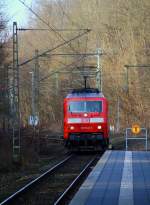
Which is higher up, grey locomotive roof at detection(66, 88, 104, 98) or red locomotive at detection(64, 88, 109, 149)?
grey locomotive roof at detection(66, 88, 104, 98)

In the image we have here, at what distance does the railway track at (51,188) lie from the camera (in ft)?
47.8

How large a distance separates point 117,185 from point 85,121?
53.9 feet

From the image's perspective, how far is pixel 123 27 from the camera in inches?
2251

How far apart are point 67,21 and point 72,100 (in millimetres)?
31445

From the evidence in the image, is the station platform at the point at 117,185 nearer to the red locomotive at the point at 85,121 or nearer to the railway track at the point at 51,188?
the railway track at the point at 51,188

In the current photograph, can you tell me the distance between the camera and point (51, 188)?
17.5 meters

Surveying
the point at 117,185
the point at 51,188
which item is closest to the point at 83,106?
the point at 51,188

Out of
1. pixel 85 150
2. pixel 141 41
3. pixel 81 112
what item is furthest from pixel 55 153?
pixel 141 41

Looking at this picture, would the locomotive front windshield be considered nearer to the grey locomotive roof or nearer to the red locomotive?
the red locomotive

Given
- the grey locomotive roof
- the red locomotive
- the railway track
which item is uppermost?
the grey locomotive roof

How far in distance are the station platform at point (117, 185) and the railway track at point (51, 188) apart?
1.61 feet

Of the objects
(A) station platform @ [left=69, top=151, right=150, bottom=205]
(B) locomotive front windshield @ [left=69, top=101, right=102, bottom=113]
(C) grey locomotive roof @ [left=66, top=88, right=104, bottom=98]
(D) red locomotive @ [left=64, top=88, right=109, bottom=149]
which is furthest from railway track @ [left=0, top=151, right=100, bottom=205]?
(C) grey locomotive roof @ [left=66, top=88, right=104, bottom=98]

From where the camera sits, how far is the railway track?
14.6 metres

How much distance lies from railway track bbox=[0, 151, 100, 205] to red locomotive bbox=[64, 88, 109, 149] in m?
6.55
